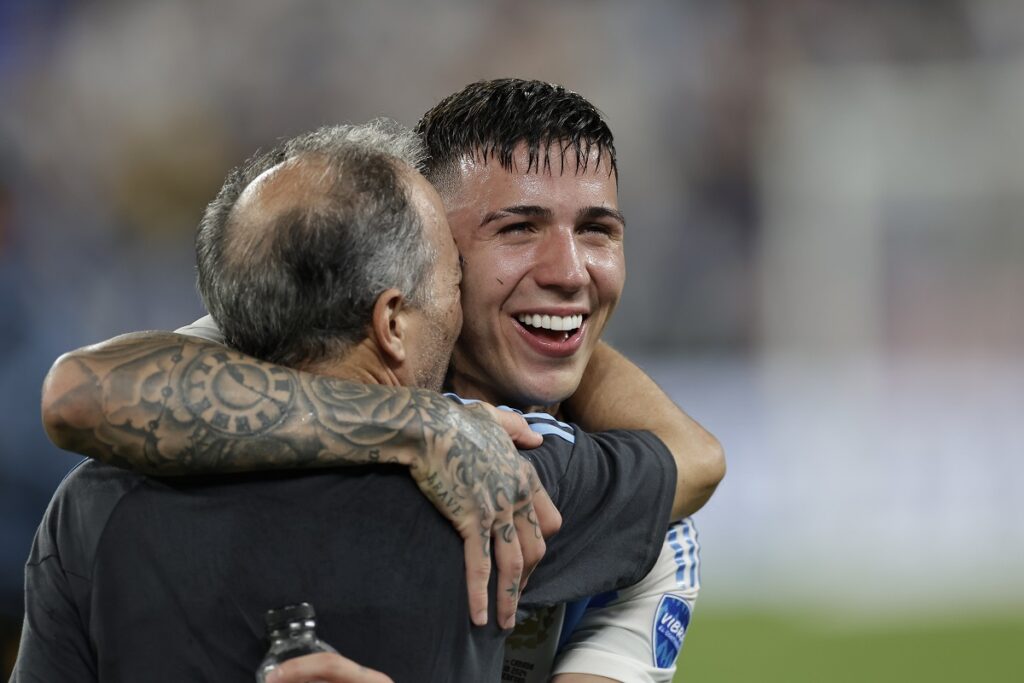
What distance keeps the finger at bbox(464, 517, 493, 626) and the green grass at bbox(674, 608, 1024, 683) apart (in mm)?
4496

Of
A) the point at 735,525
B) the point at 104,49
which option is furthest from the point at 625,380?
the point at 104,49

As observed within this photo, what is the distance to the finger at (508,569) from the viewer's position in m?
1.74

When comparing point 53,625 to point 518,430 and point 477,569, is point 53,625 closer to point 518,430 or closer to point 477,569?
point 477,569

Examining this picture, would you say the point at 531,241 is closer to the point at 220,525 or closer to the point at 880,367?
the point at 220,525

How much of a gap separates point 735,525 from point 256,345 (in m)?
6.96

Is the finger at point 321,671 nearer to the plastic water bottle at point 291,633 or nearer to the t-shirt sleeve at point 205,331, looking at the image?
the plastic water bottle at point 291,633

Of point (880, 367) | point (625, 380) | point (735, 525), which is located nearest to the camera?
point (625, 380)

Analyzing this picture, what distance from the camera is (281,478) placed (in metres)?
1.69

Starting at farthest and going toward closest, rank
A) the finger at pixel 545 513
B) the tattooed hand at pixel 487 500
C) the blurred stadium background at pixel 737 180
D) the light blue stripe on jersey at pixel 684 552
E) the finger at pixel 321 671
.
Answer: the blurred stadium background at pixel 737 180 → the light blue stripe on jersey at pixel 684 552 → the finger at pixel 545 513 → the tattooed hand at pixel 487 500 → the finger at pixel 321 671

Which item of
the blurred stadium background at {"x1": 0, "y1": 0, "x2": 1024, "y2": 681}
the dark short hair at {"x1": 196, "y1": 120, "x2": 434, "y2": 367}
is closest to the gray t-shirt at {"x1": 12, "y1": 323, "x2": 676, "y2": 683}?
the dark short hair at {"x1": 196, "y1": 120, "x2": 434, "y2": 367}

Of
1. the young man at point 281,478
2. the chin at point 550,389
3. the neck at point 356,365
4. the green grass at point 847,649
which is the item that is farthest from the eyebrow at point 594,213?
the green grass at point 847,649

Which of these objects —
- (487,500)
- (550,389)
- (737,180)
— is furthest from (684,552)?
(737,180)

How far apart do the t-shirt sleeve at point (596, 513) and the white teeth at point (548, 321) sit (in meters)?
0.44

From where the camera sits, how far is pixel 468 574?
1.71 m
